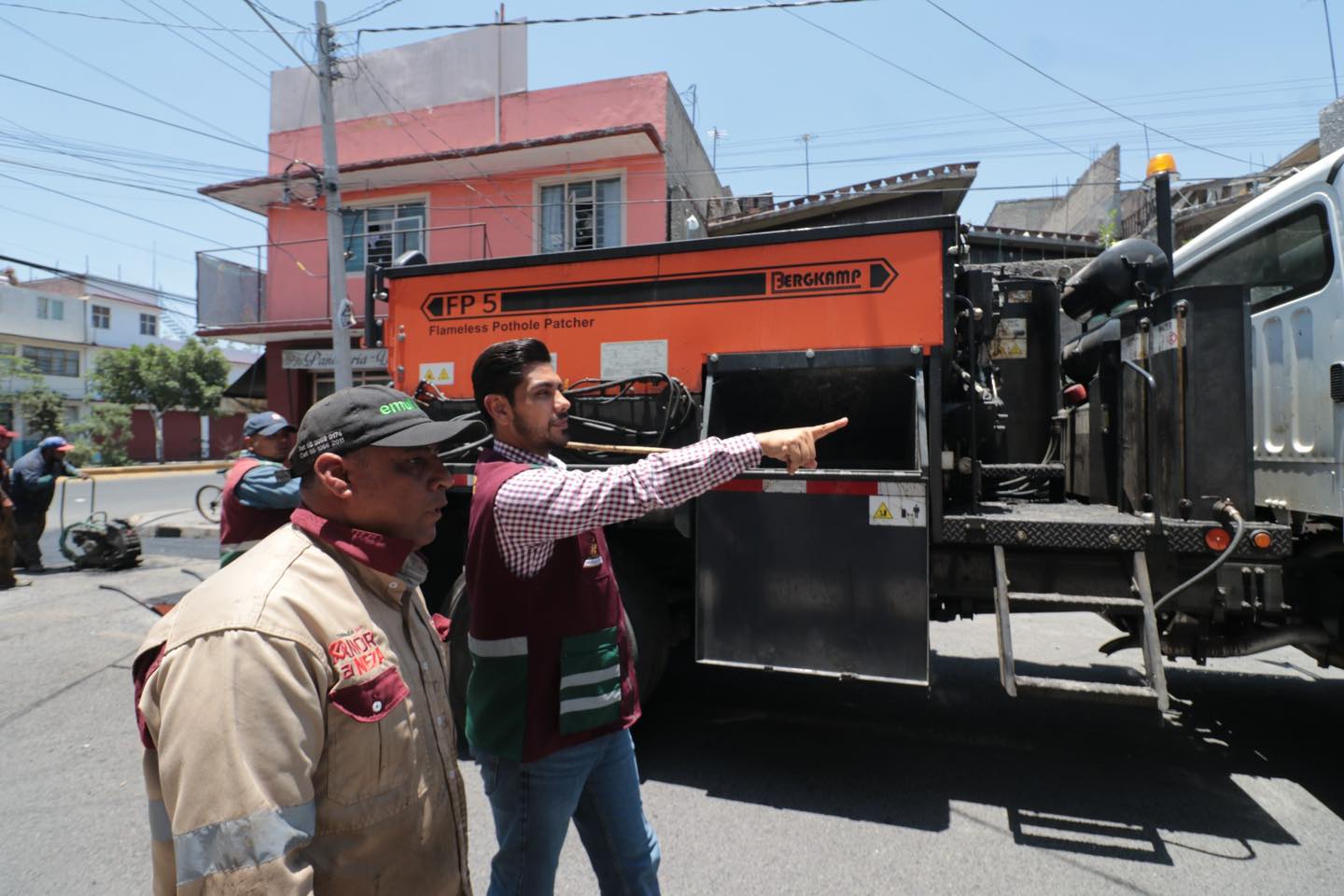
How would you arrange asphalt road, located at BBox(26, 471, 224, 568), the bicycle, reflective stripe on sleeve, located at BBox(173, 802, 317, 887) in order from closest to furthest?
reflective stripe on sleeve, located at BBox(173, 802, 317, 887) < asphalt road, located at BBox(26, 471, 224, 568) < the bicycle

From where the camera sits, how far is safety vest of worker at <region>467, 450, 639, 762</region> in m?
1.82

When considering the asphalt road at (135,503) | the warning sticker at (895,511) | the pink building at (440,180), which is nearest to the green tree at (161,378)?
the asphalt road at (135,503)

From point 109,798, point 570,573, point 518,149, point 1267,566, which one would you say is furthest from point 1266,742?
point 518,149

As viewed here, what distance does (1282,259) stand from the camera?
149 inches

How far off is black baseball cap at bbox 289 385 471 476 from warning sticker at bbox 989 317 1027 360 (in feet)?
15.2

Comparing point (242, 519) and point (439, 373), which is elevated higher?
point (439, 373)

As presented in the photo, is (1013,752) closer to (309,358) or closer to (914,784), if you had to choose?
(914,784)

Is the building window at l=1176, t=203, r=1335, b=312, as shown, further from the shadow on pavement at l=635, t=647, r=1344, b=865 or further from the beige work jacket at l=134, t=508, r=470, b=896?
the beige work jacket at l=134, t=508, r=470, b=896

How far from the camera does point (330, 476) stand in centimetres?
131

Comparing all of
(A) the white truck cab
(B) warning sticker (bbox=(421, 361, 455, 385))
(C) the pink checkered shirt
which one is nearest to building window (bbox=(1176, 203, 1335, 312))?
(A) the white truck cab

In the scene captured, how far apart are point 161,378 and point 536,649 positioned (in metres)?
35.3

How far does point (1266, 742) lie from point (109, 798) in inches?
227

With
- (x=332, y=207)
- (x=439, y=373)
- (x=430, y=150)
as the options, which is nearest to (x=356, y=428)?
(x=439, y=373)

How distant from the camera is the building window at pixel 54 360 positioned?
36562 millimetres
